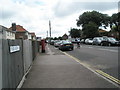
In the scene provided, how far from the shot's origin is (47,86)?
587 cm

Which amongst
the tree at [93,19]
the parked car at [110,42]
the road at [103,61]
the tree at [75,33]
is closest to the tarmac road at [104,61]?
the road at [103,61]

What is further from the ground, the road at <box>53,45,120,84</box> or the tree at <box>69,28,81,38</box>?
the tree at <box>69,28,81,38</box>

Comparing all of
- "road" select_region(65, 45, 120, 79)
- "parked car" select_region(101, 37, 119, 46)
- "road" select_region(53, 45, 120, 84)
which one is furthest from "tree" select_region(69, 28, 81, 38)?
"road" select_region(53, 45, 120, 84)

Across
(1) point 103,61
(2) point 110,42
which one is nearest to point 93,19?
(2) point 110,42

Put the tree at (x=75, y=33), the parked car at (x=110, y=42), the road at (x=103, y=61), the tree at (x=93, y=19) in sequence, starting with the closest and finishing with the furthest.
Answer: the road at (x=103, y=61)
the parked car at (x=110, y=42)
the tree at (x=93, y=19)
the tree at (x=75, y=33)

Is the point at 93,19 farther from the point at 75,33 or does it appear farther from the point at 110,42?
the point at 110,42

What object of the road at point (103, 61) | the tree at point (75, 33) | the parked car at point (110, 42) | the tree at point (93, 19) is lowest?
the road at point (103, 61)

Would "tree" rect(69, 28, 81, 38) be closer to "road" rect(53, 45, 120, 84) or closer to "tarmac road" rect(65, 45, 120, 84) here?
"tarmac road" rect(65, 45, 120, 84)

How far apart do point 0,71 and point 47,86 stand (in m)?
2.40

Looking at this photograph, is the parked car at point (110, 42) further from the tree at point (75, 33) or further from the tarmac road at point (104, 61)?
the tree at point (75, 33)

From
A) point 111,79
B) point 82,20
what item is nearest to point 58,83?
point 111,79

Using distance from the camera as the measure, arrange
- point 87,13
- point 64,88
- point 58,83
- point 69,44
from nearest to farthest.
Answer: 1. point 64,88
2. point 58,83
3. point 69,44
4. point 87,13

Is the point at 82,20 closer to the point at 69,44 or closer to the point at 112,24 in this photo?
the point at 112,24

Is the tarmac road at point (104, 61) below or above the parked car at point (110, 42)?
below
